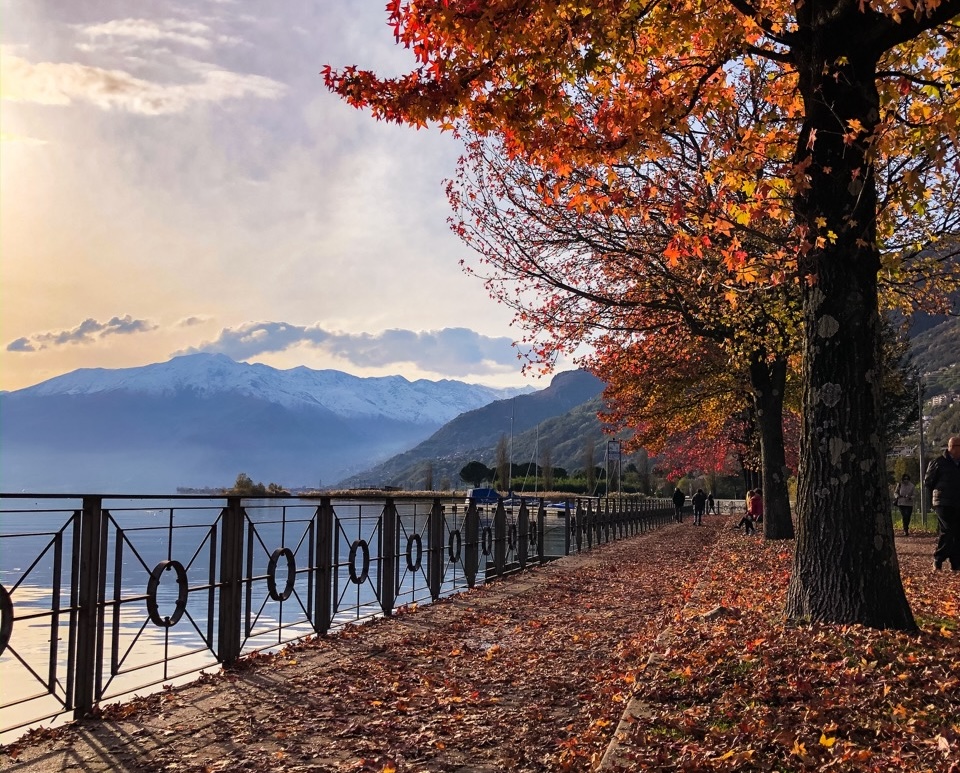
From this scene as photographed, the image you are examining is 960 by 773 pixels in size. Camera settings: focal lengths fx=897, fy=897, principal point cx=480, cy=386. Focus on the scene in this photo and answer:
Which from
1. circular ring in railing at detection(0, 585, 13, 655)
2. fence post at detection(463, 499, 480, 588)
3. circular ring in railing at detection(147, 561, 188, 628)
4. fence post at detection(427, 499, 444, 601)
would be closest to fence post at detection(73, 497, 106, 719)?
→ circular ring in railing at detection(147, 561, 188, 628)

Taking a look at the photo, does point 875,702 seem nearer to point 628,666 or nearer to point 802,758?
point 802,758

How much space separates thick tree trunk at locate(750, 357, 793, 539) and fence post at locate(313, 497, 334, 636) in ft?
43.1

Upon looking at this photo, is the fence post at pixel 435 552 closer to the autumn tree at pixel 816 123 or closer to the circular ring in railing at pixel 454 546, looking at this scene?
the circular ring in railing at pixel 454 546

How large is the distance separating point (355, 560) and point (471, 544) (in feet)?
14.9

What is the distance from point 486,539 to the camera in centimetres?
1700

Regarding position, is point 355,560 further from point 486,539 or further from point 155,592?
point 486,539

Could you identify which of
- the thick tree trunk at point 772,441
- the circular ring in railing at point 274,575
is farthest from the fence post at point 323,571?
the thick tree trunk at point 772,441

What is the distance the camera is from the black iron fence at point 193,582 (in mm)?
6184

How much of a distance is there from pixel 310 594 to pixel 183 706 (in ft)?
11.0

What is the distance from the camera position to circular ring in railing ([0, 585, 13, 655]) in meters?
5.46

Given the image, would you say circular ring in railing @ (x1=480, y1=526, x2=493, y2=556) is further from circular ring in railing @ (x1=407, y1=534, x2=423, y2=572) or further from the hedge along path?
the hedge along path

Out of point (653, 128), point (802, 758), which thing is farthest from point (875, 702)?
point (653, 128)

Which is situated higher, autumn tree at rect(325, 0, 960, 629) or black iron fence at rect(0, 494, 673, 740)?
autumn tree at rect(325, 0, 960, 629)

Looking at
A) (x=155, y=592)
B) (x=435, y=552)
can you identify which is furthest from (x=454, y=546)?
(x=155, y=592)
